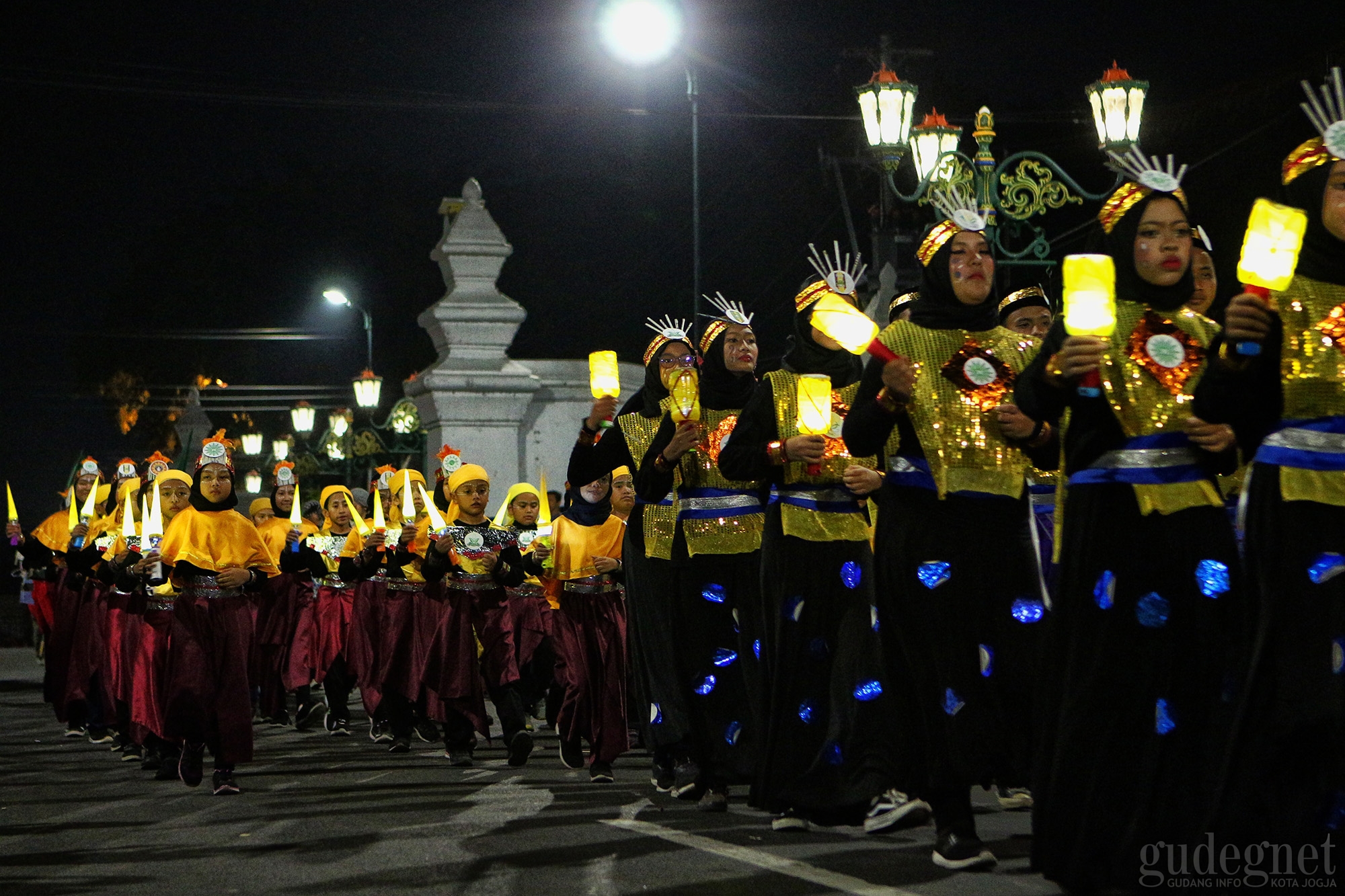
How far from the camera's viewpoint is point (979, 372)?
6.84m

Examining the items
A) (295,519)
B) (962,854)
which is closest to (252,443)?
(295,519)

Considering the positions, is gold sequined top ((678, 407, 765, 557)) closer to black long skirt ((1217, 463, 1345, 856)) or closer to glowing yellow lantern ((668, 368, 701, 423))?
glowing yellow lantern ((668, 368, 701, 423))

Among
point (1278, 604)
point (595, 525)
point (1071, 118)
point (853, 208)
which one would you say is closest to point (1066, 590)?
point (1278, 604)

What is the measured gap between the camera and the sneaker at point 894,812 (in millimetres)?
7074

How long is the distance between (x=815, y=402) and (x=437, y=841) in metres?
2.46

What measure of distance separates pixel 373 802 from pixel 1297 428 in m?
5.71

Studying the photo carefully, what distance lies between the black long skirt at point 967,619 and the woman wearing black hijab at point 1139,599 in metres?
0.92

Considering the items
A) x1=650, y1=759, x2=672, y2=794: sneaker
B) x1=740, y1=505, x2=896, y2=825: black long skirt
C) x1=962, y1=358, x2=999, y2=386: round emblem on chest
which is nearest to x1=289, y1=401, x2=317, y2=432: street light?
x1=650, y1=759, x2=672, y2=794: sneaker

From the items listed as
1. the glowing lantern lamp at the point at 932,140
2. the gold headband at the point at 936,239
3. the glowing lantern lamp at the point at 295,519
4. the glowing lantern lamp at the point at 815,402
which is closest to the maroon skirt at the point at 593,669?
the glowing lantern lamp at the point at 295,519

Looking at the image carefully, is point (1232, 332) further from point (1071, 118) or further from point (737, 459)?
point (1071, 118)

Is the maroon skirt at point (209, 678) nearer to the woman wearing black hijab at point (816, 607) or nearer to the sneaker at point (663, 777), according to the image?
the sneaker at point (663, 777)

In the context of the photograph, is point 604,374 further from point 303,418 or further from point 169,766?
point 303,418

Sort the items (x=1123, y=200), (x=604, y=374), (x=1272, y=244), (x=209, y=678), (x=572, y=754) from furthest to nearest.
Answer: (x=572, y=754) → (x=209, y=678) → (x=604, y=374) → (x=1123, y=200) → (x=1272, y=244)

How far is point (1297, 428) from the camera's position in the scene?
5098 mm
